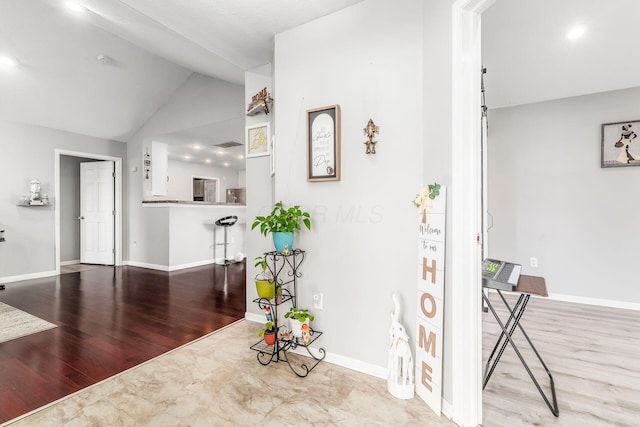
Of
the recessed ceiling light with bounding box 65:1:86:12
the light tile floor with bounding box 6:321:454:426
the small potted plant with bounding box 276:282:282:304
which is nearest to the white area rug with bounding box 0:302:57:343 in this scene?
the light tile floor with bounding box 6:321:454:426

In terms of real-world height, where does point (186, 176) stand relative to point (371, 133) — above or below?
above

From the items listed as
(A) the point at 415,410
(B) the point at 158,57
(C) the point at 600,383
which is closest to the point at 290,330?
(A) the point at 415,410

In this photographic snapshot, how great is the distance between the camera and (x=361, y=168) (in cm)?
197

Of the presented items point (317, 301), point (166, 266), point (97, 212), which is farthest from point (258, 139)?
point (97, 212)

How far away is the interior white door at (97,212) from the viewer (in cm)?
564

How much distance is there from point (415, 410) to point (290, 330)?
1.05 meters

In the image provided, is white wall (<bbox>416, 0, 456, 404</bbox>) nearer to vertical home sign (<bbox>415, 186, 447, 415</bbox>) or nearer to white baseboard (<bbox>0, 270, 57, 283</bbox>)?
vertical home sign (<bbox>415, 186, 447, 415</bbox>)

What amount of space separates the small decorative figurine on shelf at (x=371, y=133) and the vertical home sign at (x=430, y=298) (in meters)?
0.49

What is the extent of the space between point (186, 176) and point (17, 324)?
19.8ft

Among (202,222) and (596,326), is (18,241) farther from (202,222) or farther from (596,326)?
(596,326)

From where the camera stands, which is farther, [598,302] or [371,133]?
[598,302]

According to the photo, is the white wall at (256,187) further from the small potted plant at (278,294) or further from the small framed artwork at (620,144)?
the small framed artwork at (620,144)

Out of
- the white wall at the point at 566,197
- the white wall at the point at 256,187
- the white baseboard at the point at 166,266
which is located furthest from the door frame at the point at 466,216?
the white baseboard at the point at 166,266

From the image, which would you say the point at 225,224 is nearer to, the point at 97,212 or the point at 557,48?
the point at 97,212
